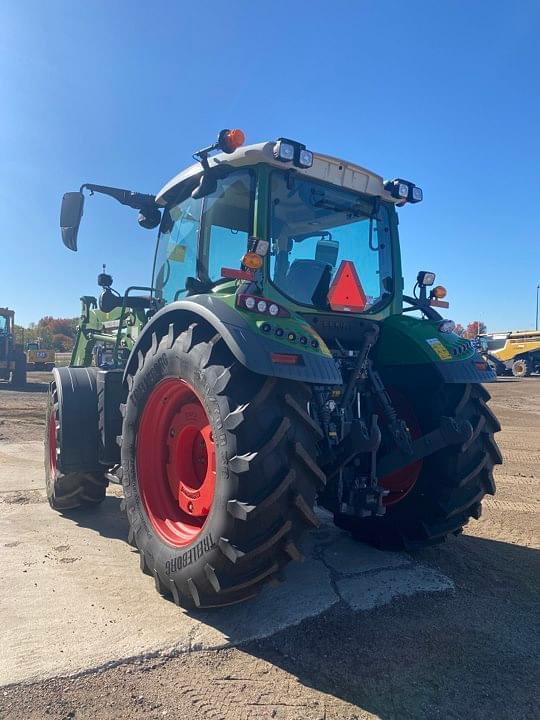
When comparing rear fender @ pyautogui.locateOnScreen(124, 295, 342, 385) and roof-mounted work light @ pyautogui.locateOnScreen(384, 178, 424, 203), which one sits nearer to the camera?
rear fender @ pyautogui.locateOnScreen(124, 295, 342, 385)

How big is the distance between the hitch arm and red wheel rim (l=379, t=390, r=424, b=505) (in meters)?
0.45

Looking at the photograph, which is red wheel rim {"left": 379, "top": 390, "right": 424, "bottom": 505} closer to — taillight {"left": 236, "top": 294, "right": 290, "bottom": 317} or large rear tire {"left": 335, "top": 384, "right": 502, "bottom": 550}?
large rear tire {"left": 335, "top": 384, "right": 502, "bottom": 550}

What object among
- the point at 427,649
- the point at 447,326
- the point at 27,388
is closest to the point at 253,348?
the point at 427,649

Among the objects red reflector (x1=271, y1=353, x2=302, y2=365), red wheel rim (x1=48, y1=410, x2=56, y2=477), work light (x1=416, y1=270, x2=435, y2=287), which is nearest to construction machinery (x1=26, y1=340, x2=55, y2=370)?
red wheel rim (x1=48, y1=410, x2=56, y2=477)

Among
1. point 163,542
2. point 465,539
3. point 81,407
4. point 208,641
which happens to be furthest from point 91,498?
point 465,539

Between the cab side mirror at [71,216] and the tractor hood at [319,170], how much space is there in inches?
28.5

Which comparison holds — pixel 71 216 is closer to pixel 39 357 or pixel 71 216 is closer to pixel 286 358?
pixel 286 358

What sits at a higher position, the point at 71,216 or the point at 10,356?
the point at 71,216

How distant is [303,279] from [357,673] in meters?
2.25

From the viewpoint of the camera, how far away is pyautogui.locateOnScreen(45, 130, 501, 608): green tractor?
8.83 ft

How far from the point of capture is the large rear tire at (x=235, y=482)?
8.60ft

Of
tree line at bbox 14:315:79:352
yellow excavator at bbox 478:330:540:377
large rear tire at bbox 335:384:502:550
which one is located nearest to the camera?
large rear tire at bbox 335:384:502:550

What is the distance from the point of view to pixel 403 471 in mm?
4066

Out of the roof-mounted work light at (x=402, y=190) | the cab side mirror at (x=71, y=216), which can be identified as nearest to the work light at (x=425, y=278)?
the roof-mounted work light at (x=402, y=190)
